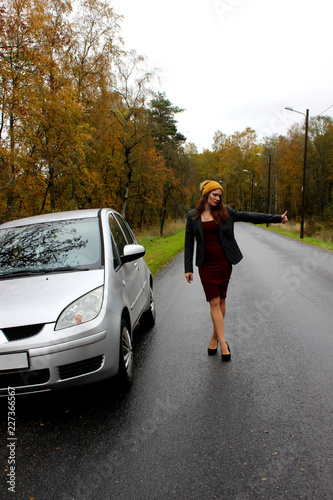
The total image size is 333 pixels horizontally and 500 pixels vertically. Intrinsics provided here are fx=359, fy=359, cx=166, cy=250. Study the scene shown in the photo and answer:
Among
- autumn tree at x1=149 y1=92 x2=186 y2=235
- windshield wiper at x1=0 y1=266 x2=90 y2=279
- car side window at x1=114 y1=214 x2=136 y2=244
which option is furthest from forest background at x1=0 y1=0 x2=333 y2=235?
windshield wiper at x1=0 y1=266 x2=90 y2=279

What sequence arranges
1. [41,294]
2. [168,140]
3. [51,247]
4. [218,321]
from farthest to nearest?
1. [168,140]
2. [218,321]
3. [51,247]
4. [41,294]

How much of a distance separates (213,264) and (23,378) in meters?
2.25

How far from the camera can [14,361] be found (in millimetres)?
2643

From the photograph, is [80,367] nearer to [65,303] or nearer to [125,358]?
[65,303]

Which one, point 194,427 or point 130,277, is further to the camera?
→ point 130,277

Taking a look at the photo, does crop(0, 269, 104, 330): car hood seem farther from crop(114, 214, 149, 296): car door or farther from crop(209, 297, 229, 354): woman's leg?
crop(114, 214, 149, 296): car door

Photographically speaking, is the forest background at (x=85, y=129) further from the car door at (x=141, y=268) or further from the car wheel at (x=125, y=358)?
the car wheel at (x=125, y=358)

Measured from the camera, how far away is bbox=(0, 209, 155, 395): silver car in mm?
2689

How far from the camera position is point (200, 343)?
4.63 metres

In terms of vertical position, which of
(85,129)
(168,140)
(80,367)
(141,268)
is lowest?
(80,367)

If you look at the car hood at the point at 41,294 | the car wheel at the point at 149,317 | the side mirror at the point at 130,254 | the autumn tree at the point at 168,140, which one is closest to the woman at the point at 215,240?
the side mirror at the point at 130,254

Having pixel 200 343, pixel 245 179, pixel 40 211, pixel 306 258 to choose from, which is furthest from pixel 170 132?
pixel 245 179

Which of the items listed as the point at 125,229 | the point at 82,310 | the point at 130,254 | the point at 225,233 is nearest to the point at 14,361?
the point at 82,310

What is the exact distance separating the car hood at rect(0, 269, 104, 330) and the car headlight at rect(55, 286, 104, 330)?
4 centimetres
